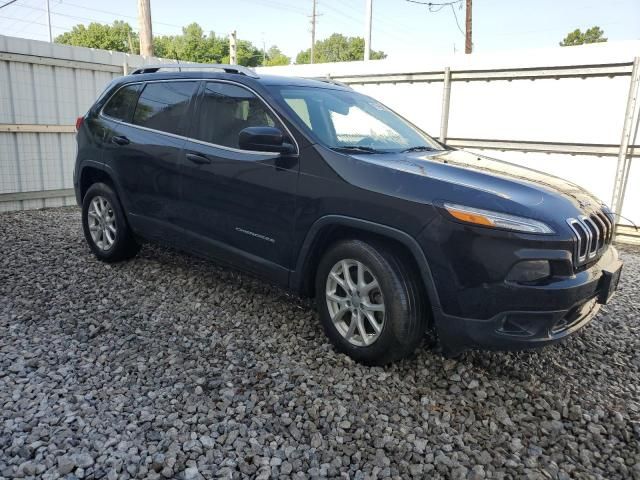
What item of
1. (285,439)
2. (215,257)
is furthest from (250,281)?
(285,439)

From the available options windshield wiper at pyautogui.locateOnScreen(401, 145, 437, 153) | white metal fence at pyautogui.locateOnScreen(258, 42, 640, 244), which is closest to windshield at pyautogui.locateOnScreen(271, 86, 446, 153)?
windshield wiper at pyautogui.locateOnScreen(401, 145, 437, 153)

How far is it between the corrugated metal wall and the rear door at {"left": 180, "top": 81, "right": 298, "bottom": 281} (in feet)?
16.4

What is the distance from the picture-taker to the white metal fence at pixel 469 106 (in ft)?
22.4

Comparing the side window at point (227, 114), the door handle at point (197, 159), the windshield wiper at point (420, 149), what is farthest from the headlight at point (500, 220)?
the door handle at point (197, 159)

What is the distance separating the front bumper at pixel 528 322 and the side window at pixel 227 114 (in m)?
1.83

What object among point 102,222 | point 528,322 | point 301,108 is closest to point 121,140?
point 102,222

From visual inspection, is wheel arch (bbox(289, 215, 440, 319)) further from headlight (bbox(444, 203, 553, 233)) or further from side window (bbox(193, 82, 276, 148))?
side window (bbox(193, 82, 276, 148))

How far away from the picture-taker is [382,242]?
2969mm

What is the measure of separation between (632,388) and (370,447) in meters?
1.76

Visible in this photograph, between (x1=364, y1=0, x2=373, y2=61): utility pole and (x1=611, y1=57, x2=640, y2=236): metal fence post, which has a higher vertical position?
(x1=364, y1=0, x2=373, y2=61): utility pole

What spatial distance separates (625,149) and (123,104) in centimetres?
626

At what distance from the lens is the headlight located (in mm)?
2516

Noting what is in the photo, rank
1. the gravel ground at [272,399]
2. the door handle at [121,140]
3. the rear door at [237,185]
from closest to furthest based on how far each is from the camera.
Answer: the gravel ground at [272,399]
the rear door at [237,185]
the door handle at [121,140]

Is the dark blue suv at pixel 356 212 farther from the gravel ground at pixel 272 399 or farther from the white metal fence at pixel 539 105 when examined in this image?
the white metal fence at pixel 539 105
